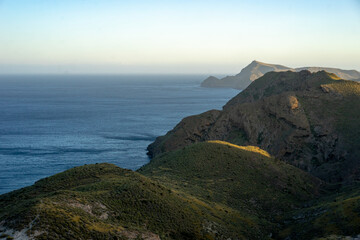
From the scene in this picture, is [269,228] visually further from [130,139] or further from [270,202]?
[130,139]

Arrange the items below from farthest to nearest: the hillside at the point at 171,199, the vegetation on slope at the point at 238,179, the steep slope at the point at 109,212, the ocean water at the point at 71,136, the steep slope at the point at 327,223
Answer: the ocean water at the point at 71,136, the vegetation on slope at the point at 238,179, the steep slope at the point at 327,223, the hillside at the point at 171,199, the steep slope at the point at 109,212

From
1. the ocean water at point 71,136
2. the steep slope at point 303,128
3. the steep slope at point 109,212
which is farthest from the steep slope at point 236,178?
the ocean water at point 71,136

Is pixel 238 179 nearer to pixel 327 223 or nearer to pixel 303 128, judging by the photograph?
pixel 327 223

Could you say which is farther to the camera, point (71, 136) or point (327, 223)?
point (71, 136)

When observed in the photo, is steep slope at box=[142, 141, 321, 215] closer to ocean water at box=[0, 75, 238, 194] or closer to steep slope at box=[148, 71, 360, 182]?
steep slope at box=[148, 71, 360, 182]

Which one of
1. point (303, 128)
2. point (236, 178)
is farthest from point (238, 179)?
point (303, 128)

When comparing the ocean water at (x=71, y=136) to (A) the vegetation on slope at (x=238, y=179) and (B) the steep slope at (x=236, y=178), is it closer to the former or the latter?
(B) the steep slope at (x=236, y=178)

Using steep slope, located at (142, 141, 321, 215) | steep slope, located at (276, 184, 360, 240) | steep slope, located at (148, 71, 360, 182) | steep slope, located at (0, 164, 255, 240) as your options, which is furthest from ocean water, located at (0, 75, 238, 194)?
steep slope, located at (276, 184, 360, 240)
